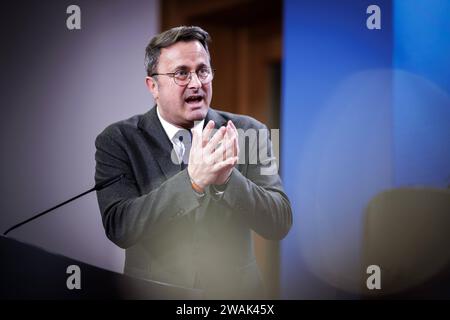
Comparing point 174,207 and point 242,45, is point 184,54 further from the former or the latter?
point 242,45

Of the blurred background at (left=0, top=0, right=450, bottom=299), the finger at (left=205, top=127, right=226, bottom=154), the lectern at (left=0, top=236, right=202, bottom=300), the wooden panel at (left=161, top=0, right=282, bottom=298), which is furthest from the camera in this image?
the wooden panel at (left=161, top=0, right=282, bottom=298)

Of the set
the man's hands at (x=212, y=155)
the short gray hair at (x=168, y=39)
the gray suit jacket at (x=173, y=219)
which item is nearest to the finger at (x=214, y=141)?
the man's hands at (x=212, y=155)

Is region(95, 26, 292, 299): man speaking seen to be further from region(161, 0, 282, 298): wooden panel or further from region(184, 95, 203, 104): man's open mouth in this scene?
region(161, 0, 282, 298): wooden panel

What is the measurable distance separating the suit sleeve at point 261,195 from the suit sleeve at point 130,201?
0.09m

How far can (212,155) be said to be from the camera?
4.30 ft

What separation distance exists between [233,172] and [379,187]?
43cm

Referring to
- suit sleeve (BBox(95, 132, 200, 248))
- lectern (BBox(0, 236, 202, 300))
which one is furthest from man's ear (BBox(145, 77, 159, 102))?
lectern (BBox(0, 236, 202, 300))

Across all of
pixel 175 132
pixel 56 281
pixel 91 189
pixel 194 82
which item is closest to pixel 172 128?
pixel 175 132

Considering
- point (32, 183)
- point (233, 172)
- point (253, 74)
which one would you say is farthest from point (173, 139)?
point (253, 74)

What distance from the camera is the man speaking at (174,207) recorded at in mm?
1422

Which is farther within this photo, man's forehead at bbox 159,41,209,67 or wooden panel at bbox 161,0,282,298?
wooden panel at bbox 161,0,282,298

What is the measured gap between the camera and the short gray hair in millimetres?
1439

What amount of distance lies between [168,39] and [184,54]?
0.17 ft
